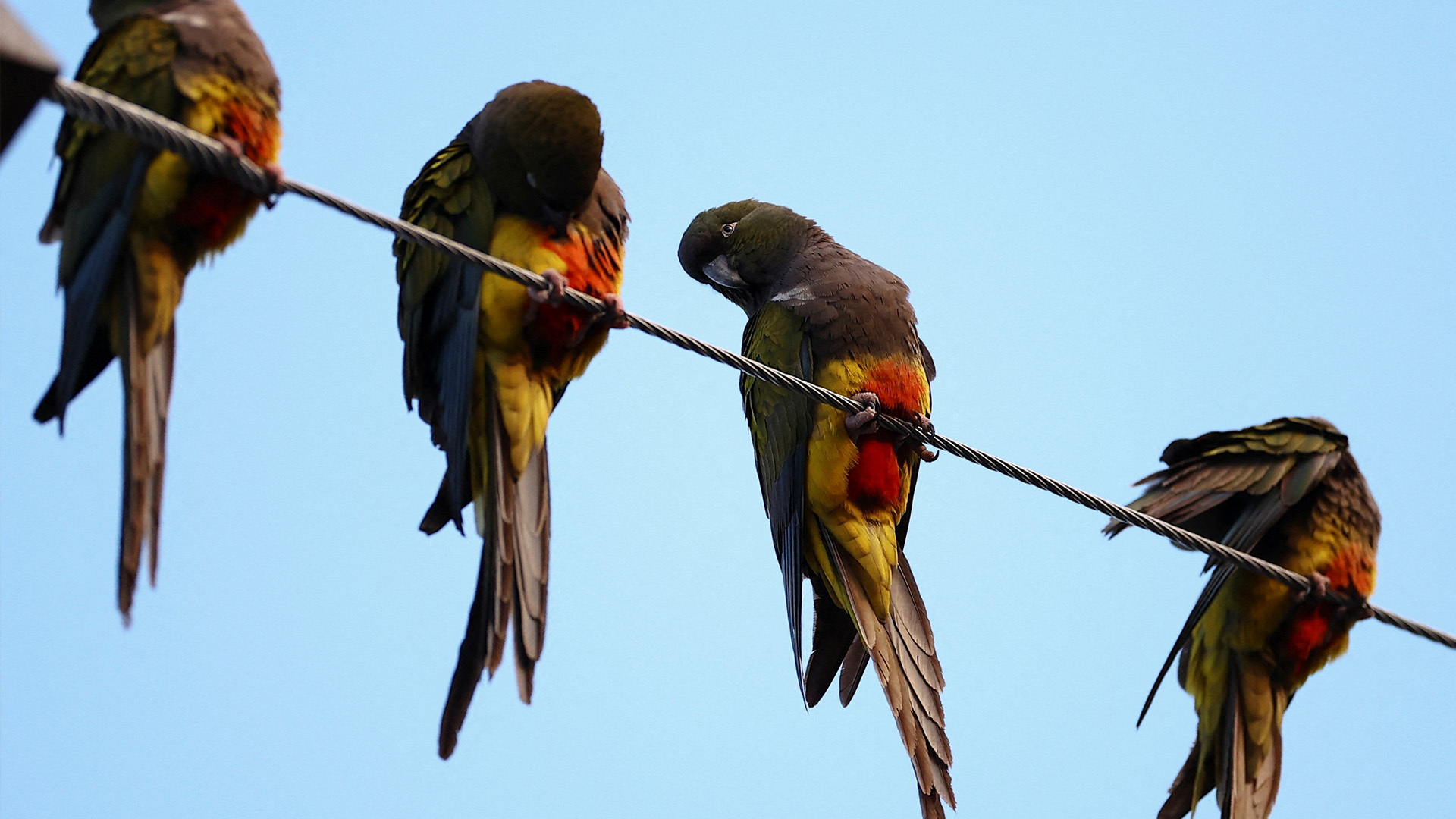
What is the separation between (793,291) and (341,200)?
232 centimetres

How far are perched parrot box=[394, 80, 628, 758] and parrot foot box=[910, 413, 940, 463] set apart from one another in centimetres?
116

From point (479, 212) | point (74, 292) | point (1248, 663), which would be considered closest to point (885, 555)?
point (1248, 663)

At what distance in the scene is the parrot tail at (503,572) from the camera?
11.2 feet

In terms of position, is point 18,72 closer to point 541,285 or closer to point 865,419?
point 541,285

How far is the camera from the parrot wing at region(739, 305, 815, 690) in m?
4.70

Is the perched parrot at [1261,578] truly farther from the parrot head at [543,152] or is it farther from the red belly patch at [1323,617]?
the parrot head at [543,152]

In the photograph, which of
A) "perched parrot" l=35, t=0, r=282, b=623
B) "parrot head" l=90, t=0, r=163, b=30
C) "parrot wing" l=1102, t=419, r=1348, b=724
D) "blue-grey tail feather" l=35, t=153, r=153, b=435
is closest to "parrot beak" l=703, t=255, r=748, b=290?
"parrot wing" l=1102, t=419, r=1348, b=724

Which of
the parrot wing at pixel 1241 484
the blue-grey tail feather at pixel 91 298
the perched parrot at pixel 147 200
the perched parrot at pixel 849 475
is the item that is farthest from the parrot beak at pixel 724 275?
the blue-grey tail feather at pixel 91 298

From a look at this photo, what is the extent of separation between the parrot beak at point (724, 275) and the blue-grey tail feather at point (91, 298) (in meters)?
2.77

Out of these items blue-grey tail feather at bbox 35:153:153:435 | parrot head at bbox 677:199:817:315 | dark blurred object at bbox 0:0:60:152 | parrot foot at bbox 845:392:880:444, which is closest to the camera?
dark blurred object at bbox 0:0:60:152

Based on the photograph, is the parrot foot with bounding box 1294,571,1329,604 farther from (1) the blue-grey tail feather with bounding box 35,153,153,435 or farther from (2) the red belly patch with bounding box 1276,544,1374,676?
(1) the blue-grey tail feather with bounding box 35,153,153,435

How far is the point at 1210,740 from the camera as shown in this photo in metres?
4.93

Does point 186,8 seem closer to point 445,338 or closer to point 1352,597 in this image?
point 445,338

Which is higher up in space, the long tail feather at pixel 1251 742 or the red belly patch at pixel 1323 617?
the red belly patch at pixel 1323 617
